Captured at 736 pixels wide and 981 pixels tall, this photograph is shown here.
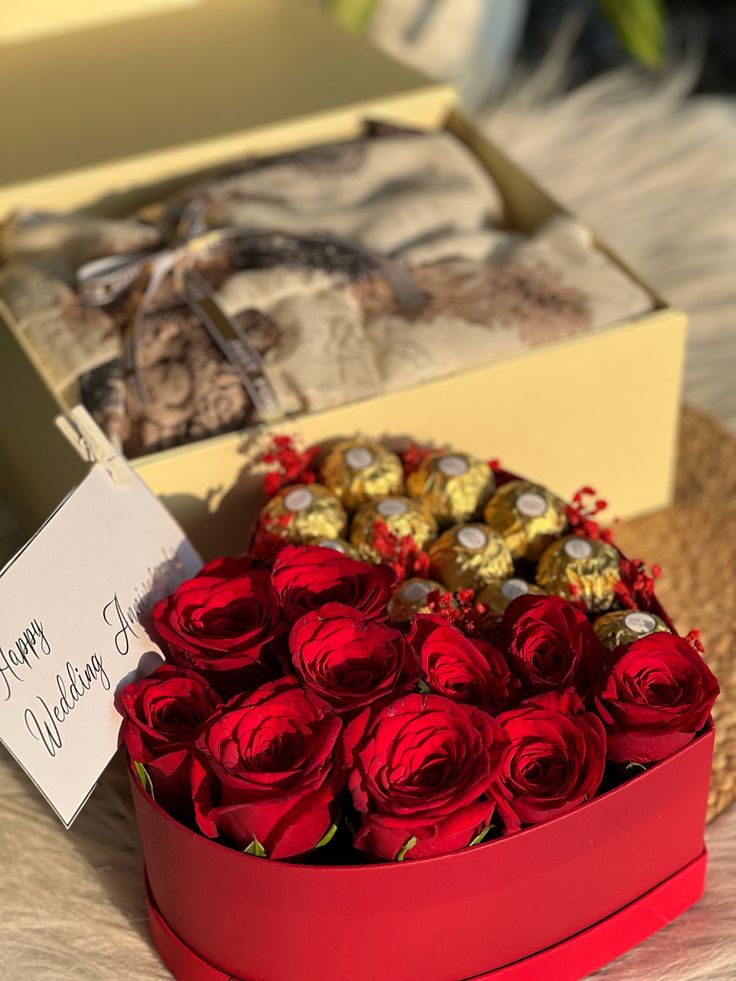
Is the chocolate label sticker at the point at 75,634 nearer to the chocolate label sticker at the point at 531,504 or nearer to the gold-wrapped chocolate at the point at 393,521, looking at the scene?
the gold-wrapped chocolate at the point at 393,521

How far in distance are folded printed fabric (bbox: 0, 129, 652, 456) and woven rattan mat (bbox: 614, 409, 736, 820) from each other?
0.64 ft

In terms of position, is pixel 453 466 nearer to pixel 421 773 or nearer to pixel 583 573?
pixel 583 573

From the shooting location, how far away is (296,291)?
1.18 m

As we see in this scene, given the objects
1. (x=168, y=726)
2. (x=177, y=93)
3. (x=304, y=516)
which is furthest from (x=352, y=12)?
(x=168, y=726)

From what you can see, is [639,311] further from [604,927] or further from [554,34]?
[554,34]

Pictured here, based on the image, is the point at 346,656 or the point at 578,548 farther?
the point at 578,548

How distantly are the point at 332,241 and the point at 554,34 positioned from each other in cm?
113

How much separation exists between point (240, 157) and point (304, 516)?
647mm

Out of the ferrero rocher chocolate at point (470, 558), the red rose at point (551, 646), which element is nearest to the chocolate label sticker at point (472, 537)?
the ferrero rocher chocolate at point (470, 558)

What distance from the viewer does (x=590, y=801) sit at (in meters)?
0.72

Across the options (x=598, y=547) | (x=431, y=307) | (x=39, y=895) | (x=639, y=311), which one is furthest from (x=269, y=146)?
(x=39, y=895)

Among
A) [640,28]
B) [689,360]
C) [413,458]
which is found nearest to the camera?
[413,458]

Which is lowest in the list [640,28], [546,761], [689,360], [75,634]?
[689,360]

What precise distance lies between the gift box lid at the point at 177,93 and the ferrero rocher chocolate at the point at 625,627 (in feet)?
2.65
